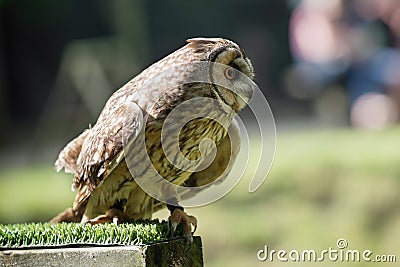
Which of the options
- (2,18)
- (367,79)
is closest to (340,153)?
(367,79)

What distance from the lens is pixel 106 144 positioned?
4207mm

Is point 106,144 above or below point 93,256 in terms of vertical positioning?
above

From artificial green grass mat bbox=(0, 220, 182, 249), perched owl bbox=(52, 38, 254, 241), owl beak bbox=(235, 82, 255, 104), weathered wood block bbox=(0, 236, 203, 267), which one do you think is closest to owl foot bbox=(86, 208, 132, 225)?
perched owl bbox=(52, 38, 254, 241)

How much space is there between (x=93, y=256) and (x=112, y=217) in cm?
75

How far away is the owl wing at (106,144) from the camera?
416 centimetres

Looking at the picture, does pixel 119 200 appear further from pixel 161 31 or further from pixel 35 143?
pixel 161 31

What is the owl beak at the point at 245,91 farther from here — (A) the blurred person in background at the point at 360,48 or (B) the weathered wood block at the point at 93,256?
(A) the blurred person in background at the point at 360,48

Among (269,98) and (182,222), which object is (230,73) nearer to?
(182,222)
